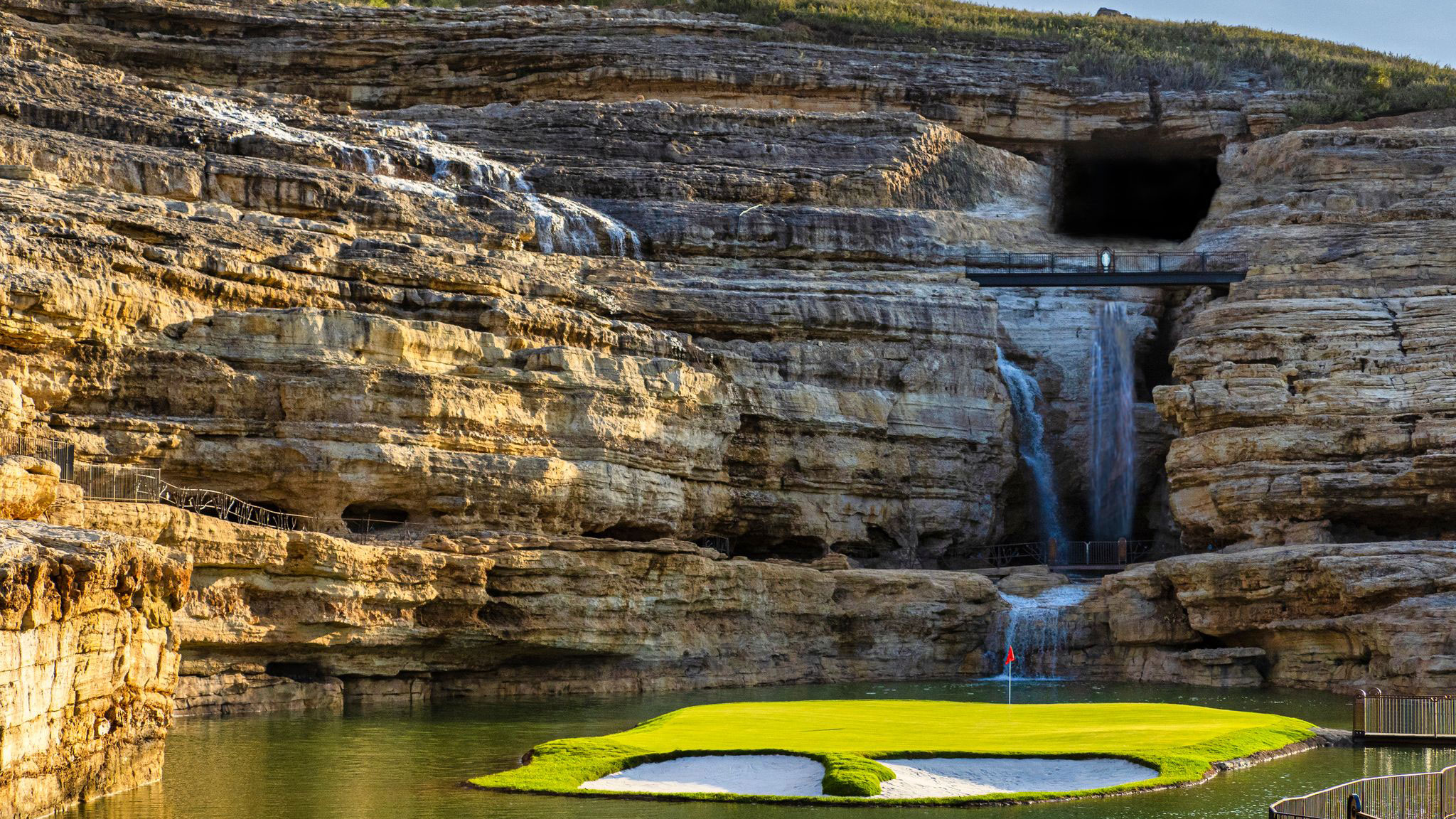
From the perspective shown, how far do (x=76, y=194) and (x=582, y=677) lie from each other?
17430 millimetres

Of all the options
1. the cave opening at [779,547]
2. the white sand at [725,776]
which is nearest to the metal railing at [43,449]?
the white sand at [725,776]

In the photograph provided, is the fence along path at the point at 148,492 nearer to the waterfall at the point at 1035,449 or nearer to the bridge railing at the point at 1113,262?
the waterfall at the point at 1035,449

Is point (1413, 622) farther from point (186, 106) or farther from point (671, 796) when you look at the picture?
point (186, 106)

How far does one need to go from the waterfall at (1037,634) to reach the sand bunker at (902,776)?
1934 cm

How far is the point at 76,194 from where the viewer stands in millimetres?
43062

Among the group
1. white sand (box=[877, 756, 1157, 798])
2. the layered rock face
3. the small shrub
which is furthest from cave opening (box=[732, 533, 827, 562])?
the small shrub

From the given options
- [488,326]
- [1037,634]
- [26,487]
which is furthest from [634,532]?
[26,487]

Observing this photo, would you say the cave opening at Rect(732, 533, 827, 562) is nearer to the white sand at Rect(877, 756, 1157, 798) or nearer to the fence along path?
the fence along path

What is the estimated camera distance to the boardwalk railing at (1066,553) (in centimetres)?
5316

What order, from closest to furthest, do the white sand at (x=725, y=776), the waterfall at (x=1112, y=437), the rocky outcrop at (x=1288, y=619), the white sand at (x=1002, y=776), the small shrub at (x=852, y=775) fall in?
the small shrub at (x=852, y=775), the white sand at (x=1002, y=776), the white sand at (x=725, y=776), the rocky outcrop at (x=1288, y=619), the waterfall at (x=1112, y=437)

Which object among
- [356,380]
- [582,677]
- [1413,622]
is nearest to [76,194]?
[356,380]

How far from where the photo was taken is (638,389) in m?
46.0

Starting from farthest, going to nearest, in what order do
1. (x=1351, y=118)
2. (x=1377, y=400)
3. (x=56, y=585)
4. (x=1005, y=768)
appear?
(x=1351, y=118) → (x=1377, y=400) → (x=1005, y=768) → (x=56, y=585)

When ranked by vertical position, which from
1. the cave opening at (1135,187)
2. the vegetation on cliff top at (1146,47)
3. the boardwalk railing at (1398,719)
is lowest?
the boardwalk railing at (1398,719)
